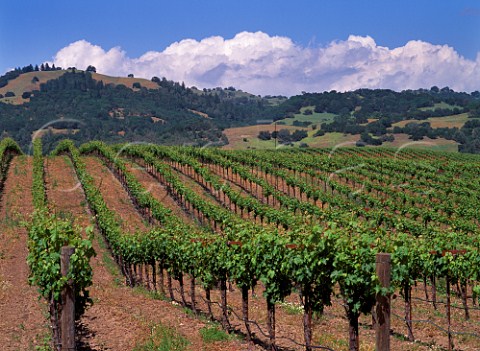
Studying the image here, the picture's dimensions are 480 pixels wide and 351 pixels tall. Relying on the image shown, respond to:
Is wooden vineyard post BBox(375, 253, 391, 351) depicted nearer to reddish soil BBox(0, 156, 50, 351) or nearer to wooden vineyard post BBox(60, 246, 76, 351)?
wooden vineyard post BBox(60, 246, 76, 351)

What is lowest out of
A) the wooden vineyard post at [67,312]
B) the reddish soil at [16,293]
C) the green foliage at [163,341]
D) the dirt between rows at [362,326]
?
the dirt between rows at [362,326]

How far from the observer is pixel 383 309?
306 inches

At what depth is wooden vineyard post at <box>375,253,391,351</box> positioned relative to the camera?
7551 millimetres

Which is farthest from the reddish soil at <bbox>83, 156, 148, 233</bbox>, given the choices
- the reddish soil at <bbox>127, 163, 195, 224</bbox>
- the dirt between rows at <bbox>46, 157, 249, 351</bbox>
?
the dirt between rows at <bbox>46, 157, 249, 351</bbox>

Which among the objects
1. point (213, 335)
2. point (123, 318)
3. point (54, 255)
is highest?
point (54, 255)

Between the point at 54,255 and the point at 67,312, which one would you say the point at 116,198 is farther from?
the point at 67,312

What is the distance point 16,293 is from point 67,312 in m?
11.4

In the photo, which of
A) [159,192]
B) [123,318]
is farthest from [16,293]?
[159,192]

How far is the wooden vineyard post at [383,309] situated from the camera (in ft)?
24.8

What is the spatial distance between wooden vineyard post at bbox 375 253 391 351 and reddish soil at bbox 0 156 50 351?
25.3 ft

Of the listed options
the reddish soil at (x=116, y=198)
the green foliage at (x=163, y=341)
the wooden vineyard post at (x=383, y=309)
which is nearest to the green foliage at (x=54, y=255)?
the green foliage at (x=163, y=341)

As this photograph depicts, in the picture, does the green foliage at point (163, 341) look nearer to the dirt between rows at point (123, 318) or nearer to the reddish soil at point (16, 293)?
the dirt between rows at point (123, 318)

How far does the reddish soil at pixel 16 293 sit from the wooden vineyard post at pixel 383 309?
772 centimetres

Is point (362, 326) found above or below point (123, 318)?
below
